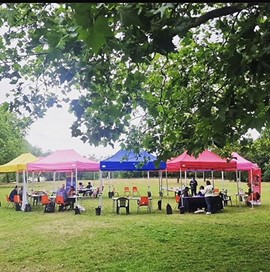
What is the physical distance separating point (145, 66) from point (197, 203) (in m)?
11.6

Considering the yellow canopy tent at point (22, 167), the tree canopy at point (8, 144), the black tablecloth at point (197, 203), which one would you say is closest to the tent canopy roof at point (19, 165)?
the yellow canopy tent at point (22, 167)

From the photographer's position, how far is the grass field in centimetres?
709

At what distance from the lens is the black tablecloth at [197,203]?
1564 centimetres

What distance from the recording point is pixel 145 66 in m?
5.13

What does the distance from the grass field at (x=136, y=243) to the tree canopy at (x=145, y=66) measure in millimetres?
2218

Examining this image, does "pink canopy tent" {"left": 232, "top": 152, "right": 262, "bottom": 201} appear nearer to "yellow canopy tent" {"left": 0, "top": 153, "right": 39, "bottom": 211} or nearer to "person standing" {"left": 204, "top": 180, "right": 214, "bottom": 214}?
"person standing" {"left": 204, "top": 180, "right": 214, "bottom": 214}

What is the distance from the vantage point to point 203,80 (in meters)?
A: 6.26

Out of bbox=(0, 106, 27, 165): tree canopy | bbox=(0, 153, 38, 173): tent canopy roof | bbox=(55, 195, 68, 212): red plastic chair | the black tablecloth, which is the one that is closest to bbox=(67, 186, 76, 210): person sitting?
bbox=(55, 195, 68, 212): red plastic chair

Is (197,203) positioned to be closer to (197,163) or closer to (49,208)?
(197,163)

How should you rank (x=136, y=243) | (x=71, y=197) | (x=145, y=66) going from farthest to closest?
(x=71, y=197) < (x=136, y=243) < (x=145, y=66)

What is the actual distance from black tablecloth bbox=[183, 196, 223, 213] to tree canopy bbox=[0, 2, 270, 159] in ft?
29.5

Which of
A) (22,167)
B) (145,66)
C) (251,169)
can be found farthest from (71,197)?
(145,66)

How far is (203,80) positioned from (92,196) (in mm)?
19491

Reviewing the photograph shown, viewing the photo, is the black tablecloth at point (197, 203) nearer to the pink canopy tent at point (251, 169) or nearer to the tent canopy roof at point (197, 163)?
the tent canopy roof at point (197, 163)
